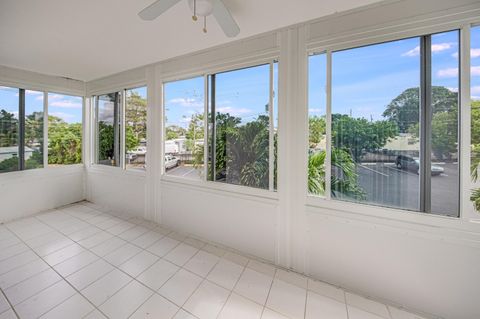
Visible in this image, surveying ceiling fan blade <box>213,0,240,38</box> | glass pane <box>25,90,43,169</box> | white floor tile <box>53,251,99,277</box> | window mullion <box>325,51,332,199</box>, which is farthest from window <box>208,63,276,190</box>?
glass pane <box>25,90,43,169</box>

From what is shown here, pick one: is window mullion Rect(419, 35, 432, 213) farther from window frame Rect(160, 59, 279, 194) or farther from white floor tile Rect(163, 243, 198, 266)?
white floor tile Rect(163, 243, 198, 266)

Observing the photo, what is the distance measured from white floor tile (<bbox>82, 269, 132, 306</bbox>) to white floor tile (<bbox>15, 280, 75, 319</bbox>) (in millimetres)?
158

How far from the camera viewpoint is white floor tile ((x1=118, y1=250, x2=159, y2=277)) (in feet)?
7.39

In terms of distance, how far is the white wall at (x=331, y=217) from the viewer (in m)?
1.65

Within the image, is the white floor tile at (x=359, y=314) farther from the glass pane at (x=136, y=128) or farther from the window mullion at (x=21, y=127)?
the window mullion at (x=21, y=127)

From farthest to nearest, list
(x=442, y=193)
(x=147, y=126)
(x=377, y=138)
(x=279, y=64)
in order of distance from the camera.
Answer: (x=147, y=126) < (x=279, y=64) < (x=377, y=138) < (x=442, y=193)

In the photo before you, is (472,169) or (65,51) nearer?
(472,169)

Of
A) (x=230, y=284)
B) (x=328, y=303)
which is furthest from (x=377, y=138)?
(x=230, y=284)

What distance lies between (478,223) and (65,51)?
185 inches

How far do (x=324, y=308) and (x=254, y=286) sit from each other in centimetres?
63

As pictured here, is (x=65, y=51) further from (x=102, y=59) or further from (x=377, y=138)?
(x=377, y=138)

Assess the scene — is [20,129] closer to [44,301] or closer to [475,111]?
[44,301]

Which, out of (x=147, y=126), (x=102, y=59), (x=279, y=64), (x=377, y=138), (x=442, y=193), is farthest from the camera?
(x=147, y=126)

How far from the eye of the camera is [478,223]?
1590 mm
